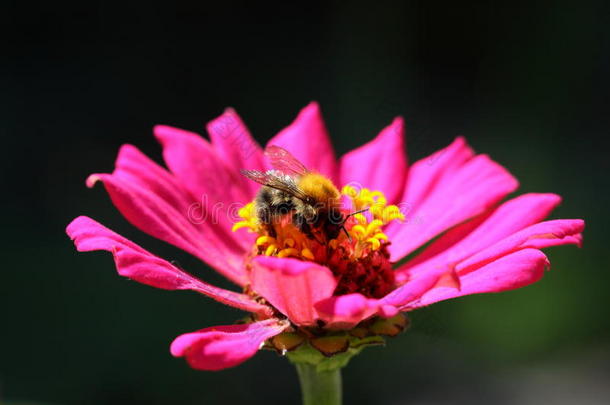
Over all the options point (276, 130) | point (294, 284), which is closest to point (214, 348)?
point (294, 284)

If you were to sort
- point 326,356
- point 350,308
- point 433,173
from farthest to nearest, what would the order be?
point 433,173 < point 326,356 < point 350,308

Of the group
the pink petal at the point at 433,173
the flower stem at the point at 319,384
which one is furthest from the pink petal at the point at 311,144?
the flower stem at the point at 319,384

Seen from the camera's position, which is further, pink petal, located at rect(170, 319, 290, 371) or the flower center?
the flower center

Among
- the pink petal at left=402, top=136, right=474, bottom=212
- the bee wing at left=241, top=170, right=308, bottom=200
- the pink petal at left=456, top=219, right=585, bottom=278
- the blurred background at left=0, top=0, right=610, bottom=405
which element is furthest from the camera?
the blurred background at left=0, top=0, right=610, bottom=405

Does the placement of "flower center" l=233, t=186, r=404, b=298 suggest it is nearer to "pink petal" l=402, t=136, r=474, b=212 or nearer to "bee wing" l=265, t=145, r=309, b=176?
"bee wing" l=265, t=145, r=309, b=176

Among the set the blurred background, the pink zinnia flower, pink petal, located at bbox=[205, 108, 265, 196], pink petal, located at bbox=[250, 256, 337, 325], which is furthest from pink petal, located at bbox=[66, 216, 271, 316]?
the blurred background

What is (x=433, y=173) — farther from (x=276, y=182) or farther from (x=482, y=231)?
(x=276, y=182)

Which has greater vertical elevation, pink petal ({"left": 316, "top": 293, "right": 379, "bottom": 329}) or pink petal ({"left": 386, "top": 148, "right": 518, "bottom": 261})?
pink petal ({"left": 386, "top": 148, "right": 518, "bottom": 261})
